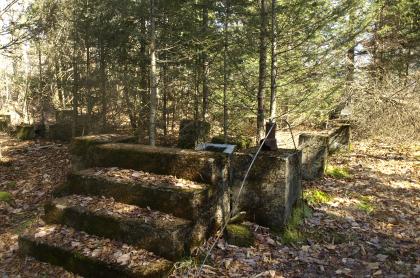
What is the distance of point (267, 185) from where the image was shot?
5.29 meters

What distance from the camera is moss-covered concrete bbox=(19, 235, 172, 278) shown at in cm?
369

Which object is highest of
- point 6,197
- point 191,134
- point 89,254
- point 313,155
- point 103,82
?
point 103,82

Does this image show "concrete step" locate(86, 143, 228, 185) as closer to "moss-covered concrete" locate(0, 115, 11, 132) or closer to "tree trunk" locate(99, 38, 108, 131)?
"tree trunk" locate(99, 38, 108, 131)

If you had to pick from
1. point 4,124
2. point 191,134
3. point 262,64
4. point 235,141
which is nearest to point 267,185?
point 262,64

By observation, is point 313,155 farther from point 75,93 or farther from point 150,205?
point 75,93

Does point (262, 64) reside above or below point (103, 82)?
above

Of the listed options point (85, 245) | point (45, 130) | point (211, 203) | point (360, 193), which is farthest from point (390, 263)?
point (45, 130)

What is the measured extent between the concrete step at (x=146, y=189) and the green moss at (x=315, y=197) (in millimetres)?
3000

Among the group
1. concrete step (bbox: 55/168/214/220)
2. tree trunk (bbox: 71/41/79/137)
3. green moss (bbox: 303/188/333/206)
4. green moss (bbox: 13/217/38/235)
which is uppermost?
tree trunk (bbox: 71/41/79/137)

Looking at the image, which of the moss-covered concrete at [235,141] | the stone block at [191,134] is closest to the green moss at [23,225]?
the stone block at [191,134]

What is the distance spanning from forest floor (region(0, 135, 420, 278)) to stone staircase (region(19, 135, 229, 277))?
0.91 ft

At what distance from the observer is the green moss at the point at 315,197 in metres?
6.92

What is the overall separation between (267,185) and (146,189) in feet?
6.12

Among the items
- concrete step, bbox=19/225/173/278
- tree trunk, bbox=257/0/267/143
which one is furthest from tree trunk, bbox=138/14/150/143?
concrete step, bbox=19/225/173/278
